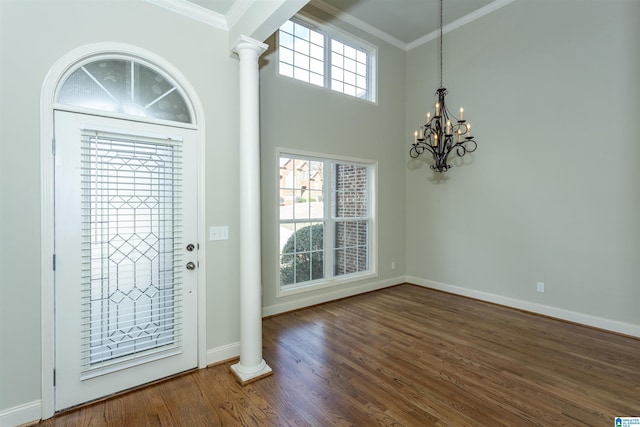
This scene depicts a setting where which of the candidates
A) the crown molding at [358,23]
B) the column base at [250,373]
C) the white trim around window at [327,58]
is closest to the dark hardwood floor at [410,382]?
the column base at [250,373]

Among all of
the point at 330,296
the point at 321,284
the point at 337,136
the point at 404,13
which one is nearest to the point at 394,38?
the point at 404,13

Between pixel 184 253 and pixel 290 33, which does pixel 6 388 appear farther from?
pixel 290 33

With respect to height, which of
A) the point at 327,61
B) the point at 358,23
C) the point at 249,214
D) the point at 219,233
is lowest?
the point at 219,233

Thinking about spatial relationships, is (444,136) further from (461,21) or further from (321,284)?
(321,284)

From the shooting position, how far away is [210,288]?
8.66ft

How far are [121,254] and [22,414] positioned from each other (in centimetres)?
112

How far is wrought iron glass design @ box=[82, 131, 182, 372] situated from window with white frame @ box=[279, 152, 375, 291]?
5.41 ft

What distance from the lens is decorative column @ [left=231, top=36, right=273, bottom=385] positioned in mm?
2486

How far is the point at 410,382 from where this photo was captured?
2.36m

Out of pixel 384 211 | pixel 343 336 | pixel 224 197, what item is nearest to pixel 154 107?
pixel 224 197

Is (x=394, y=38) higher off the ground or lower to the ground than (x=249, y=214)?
higher

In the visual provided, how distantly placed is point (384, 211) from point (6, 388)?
4553 millimetres

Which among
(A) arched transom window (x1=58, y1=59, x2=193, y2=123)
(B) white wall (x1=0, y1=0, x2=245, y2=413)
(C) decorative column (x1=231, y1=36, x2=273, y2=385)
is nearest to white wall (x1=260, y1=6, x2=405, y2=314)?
(C) decorative column (x1=231, y1=36, x2=273, y2=385)

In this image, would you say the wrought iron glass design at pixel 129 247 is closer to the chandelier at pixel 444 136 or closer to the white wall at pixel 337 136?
the white wall at pixel 337 136
